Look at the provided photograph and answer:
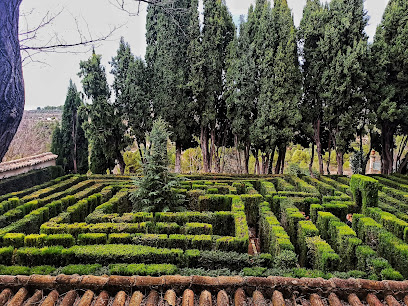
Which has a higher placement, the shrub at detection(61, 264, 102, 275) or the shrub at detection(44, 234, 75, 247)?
the shrub at detection(44, 234, 75, 247)

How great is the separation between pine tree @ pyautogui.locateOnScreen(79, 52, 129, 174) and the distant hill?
11286mm

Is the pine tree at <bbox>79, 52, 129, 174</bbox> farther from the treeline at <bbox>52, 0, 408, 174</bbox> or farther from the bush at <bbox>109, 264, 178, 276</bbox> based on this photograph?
the bush at <bbox>109, 264, 178, 276</bbox>

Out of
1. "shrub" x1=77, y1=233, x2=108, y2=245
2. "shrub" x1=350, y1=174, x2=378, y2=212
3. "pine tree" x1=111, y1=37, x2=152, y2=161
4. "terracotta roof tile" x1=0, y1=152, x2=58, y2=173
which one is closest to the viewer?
"shrub" x1=77, y1=233, x2=108, y2=245

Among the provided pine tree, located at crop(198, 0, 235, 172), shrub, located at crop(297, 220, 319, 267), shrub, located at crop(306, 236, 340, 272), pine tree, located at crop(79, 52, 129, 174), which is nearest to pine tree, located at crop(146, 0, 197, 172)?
pine tree, located at crop(198, 0, 235, 172)

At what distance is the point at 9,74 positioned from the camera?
3.21 metres

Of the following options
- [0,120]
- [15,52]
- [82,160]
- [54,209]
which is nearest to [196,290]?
[0,120]

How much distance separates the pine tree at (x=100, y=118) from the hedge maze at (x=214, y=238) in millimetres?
6716

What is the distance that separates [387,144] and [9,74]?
55.4 ft

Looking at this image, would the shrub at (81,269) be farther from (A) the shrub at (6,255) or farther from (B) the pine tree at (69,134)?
(B) the pine tree at (69,134)

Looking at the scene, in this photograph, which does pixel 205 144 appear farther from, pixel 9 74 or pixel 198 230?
pixel 9 74

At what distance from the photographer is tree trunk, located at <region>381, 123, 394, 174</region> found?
15.3 m

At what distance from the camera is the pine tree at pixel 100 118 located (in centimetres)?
1513

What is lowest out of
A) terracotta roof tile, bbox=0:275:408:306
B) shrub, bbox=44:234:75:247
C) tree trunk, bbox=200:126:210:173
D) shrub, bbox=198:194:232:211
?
terracotta roof tile, bbox=0:275:408:306

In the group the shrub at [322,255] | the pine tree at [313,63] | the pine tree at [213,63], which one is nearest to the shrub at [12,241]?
the shrub at [322,255]
